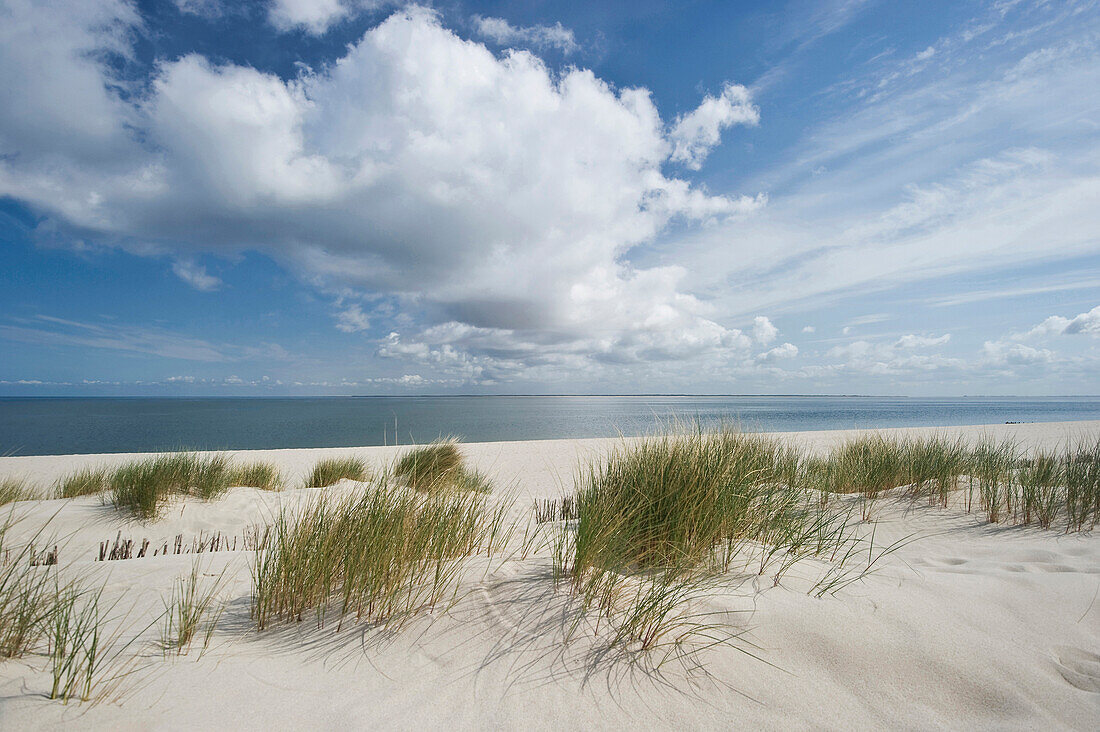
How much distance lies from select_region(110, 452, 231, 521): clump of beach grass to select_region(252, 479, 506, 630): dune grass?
544 cm

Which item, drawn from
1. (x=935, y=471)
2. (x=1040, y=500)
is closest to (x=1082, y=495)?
(x=1040, y=500)

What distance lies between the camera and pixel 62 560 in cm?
455

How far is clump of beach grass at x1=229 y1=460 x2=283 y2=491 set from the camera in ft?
28.8

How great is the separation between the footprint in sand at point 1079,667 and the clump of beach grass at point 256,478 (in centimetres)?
973

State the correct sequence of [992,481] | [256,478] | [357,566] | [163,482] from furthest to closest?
[256,478]
[163,482]
[992,481]
[357,566]

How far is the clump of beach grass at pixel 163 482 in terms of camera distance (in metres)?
6.62

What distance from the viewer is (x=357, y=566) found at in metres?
2.51

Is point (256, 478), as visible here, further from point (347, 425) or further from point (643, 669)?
point (347, 425)

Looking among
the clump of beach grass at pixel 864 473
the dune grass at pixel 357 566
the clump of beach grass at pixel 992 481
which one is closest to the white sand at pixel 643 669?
the dune grass at pixel 357 566

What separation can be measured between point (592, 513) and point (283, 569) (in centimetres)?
166

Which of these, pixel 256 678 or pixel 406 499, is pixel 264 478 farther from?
pixel 256 678

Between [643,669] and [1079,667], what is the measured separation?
180 centimetres

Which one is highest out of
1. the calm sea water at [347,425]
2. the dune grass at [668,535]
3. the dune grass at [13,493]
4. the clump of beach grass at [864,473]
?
the dune grass at [668,535]

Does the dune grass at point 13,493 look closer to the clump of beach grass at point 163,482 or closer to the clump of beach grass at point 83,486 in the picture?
the clump of beach grass at point 83,486
